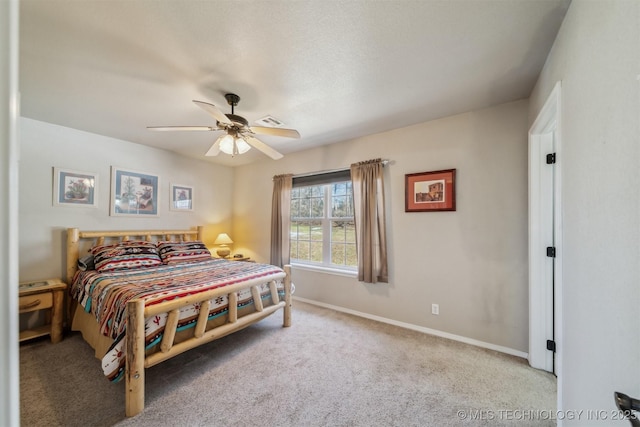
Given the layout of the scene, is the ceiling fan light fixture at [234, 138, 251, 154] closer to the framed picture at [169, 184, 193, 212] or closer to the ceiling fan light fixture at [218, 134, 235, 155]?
the ceiling fan light fixture at [218, 134, 235, 155]

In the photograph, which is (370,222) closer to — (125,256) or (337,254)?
(337,254)

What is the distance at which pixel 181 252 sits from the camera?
3.44m

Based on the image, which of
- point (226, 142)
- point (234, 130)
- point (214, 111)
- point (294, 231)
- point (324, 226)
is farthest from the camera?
point (294, 231)

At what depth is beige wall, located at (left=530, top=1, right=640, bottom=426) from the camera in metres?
0.85

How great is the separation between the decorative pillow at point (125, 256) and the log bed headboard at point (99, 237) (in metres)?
0.22

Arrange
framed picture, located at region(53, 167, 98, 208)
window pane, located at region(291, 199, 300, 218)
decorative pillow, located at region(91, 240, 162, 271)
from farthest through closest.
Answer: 1. window pane, located at region(291, 199, 300, 218)
2. framed picture, located at region(53, 167, 98, 208)
3. decorative pillow, located at region(91, 240, 162, 271)

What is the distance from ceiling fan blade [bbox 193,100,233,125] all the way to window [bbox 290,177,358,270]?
1.92 m

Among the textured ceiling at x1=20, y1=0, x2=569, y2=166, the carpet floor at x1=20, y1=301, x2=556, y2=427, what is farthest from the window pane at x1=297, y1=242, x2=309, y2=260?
the textured ceiling at x1=20, y1=0, x2=569, y2=166

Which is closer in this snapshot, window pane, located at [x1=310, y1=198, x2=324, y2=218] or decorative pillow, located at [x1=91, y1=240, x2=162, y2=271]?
decorative pillow, located at [x1=91, y1=240, x2=162, y2=271]

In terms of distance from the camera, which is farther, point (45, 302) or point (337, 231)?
point (337, 231)

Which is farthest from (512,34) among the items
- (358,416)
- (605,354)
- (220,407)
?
(220,407)

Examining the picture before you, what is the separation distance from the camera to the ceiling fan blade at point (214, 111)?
1704mm

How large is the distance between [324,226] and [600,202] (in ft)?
9.71

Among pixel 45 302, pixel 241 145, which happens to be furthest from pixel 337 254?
pixel 45 302
